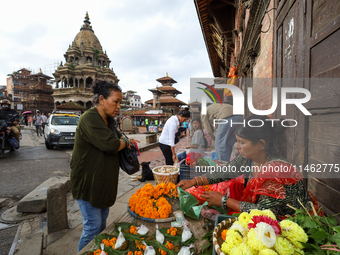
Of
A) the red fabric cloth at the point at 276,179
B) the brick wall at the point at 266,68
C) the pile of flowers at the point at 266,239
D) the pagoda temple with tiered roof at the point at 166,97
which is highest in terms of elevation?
the pagoda temple with tiered roof at the point at 166,97

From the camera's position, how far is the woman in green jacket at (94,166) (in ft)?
5.51

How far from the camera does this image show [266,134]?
156 cm

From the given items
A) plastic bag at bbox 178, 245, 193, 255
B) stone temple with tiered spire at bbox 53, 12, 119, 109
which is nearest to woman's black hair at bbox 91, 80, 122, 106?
plastic bag at bbox 178, 245, 193, 255

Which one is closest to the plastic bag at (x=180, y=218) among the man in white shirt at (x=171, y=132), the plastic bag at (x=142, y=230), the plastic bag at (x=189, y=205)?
the plastic bag at (x=189, y=205)

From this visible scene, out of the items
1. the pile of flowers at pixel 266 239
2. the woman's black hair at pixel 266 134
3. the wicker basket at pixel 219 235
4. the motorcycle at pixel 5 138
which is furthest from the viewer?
the motorcycle at pixel 5 138

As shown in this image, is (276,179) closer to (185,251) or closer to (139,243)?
(185,251)

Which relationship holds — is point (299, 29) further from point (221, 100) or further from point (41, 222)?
point (41, 222)

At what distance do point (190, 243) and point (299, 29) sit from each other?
231cm

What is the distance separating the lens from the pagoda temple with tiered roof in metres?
35.1

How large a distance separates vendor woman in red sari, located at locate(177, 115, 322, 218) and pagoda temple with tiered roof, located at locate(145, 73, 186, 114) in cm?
3226

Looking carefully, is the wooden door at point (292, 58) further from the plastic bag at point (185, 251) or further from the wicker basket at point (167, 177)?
the wicker basket at point (167, 177)

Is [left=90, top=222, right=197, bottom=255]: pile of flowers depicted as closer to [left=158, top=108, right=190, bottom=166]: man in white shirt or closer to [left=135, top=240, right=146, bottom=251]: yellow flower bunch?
[left=135, top=240, right=146, bottom=251]: yellow flower bunch

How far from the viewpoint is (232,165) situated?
82.8 inches

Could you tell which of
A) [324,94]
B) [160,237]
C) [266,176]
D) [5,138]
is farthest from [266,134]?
[5,138]
